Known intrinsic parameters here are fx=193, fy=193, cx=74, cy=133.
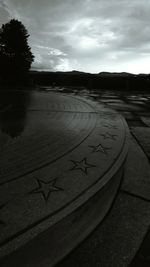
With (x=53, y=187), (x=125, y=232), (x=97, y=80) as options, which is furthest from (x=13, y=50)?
(x=125, y=232)

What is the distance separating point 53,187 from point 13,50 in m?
10.7

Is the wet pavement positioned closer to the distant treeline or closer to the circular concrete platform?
the circular concrete platform

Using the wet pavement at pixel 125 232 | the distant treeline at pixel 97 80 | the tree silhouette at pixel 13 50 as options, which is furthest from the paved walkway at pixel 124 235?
the distant treeline at pixel 97 80

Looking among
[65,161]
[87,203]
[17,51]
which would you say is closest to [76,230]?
[87,203]

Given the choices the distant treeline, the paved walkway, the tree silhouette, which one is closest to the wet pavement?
the paved walkway

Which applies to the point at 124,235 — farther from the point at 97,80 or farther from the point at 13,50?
the point at 97,80

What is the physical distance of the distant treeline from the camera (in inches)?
496

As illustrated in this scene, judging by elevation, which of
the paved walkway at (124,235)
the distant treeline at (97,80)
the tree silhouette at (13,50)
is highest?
the tree silhouette at (13,50)

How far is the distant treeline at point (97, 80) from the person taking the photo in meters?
12.6

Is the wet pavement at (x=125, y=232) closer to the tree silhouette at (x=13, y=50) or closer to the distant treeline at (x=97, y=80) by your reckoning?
the tree silhouette at (x=13, y=50)

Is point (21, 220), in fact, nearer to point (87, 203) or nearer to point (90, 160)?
point (87, 203)

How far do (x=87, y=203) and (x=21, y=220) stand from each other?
0.42 metres

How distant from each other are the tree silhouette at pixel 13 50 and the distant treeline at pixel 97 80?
81.9 inches

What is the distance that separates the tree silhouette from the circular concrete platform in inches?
343
